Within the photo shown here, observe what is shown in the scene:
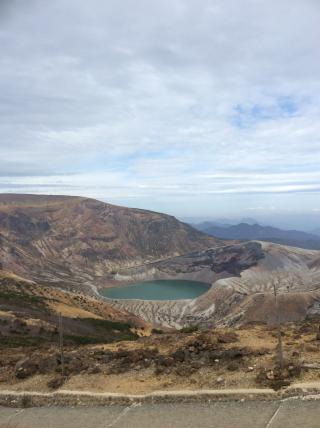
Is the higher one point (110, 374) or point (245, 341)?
point (245, 341)

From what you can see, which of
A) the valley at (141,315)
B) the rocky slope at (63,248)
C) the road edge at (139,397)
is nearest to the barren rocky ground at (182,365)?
the valley at (141,315)

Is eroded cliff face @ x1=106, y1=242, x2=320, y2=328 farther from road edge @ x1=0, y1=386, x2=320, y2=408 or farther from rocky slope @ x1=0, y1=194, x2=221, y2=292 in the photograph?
road edge @ x1=0, y1=386, x2=320, y2=408

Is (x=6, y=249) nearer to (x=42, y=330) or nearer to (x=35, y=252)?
(x=35, y=252)

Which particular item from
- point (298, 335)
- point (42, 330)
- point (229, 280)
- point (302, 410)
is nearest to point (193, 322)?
point (229, 280)

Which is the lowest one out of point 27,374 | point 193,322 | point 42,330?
point 193,322

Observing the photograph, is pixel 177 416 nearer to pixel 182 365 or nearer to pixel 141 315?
pixel 182 365

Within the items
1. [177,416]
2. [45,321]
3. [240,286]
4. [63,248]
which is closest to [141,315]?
[240,286]

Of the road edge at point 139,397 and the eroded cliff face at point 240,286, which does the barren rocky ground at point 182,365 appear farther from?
the eroded cliff face at point 240,286
